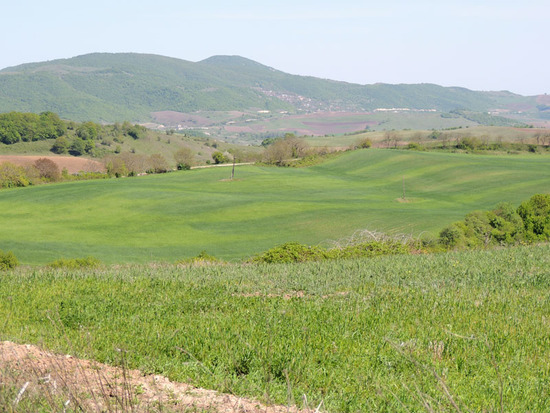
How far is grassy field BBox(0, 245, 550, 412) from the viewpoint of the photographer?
6137 millimetres

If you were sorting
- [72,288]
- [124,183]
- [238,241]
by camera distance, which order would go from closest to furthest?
[72,288]
[238,241]
[124,183]

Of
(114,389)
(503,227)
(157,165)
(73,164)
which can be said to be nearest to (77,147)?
(73,164)

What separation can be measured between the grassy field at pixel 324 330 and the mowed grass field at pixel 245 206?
117 feet

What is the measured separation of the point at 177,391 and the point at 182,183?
98.2 m

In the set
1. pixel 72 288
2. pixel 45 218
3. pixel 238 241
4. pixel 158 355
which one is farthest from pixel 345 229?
pixel 158 355

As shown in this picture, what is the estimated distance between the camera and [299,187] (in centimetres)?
9700

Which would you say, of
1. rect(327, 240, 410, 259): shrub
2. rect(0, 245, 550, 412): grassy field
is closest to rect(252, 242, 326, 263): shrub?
rect(327, 240, 410, 259): shrub

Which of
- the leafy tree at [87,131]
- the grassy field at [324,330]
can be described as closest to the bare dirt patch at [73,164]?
the leafy tree at [87,131]

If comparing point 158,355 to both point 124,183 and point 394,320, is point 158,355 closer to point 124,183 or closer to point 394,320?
point 394,320

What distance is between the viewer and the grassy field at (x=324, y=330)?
6137mm

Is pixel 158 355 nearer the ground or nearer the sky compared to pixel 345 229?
nearer the sky

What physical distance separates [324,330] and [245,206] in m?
66.3

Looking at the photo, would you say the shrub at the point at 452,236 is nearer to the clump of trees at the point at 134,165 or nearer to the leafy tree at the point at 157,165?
the clump of trees at the point at 134,165

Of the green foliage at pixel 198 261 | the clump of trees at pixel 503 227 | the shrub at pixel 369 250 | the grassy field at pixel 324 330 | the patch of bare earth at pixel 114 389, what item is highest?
the patch of bare earth at pixel 114 389
